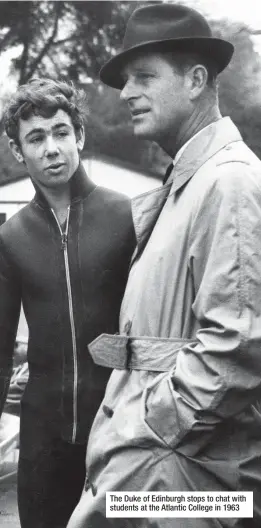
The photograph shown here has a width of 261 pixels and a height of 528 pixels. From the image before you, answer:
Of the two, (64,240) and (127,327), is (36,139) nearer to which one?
(64,240)

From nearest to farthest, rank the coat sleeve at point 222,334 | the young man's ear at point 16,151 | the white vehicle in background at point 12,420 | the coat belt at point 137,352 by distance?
the coat sleeve at point 222,334
the coat belt at point 137,352
the young man's ear at point 16,151
the white vehicle in background at point 12,420

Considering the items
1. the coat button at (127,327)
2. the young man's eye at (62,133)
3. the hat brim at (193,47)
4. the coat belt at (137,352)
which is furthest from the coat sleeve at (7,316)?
the hat brim at (193,47)

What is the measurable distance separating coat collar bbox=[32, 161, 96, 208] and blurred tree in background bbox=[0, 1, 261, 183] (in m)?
0.24

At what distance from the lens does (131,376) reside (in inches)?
67.7

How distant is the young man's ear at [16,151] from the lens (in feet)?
8.18

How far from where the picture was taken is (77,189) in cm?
243

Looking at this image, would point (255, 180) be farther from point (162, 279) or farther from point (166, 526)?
point (166, 526)

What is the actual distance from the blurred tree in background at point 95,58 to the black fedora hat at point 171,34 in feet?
2.41

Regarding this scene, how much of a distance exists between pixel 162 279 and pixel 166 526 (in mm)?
576

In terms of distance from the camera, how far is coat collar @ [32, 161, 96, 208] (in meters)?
2.42

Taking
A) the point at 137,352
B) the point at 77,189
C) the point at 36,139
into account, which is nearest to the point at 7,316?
the point at 77,189

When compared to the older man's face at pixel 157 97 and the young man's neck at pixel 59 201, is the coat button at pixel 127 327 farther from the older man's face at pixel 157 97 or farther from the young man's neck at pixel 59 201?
the young man's neck at pixel 59 201

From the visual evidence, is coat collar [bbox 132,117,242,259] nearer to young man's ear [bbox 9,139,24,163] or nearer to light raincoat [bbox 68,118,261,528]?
light raincoat [bbox 68,118,261,528]

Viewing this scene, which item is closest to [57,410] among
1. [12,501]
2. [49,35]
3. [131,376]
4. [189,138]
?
[12,501]
